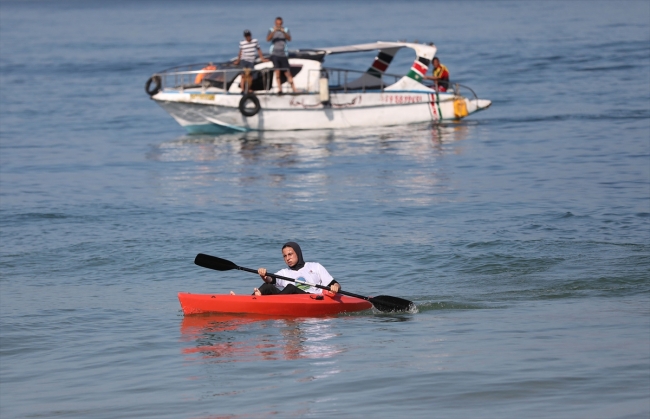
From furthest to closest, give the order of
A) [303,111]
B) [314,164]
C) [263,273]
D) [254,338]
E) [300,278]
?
[303,111]
[314,164]
[300,278]
[263,273]
[254,338]

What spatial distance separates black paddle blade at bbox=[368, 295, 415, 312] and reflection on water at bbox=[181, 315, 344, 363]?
28.0 inches

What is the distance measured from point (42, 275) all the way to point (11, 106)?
998 inches

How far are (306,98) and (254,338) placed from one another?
18580 mm

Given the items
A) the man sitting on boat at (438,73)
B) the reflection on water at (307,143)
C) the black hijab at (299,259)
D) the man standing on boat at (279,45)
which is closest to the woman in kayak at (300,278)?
the black hijab at (299,259)

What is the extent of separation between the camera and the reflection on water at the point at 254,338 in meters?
11.6

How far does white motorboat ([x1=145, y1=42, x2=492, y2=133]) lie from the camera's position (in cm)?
2981

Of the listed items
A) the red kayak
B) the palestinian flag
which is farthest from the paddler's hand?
the palestinian flag

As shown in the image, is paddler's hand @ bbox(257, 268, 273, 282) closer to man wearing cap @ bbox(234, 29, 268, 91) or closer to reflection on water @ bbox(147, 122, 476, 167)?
reflection on water @ bbox(147, 122, 476, 167)

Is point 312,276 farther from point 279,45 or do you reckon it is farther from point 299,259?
point 279,45

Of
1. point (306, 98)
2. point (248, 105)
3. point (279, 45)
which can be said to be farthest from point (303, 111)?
point (279, 45)

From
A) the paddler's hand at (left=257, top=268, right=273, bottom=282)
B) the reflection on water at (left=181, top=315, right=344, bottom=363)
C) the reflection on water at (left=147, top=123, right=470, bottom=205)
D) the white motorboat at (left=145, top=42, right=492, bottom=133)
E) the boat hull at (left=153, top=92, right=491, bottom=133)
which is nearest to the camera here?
the reflection on water at (left=181, top=315, right=344, bottom=363)

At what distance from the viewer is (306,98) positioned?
3030 cm

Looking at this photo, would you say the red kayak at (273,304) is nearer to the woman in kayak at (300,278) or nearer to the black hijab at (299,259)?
the woman in kayak at (300,278)

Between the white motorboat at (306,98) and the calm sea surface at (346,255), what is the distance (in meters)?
0.56
